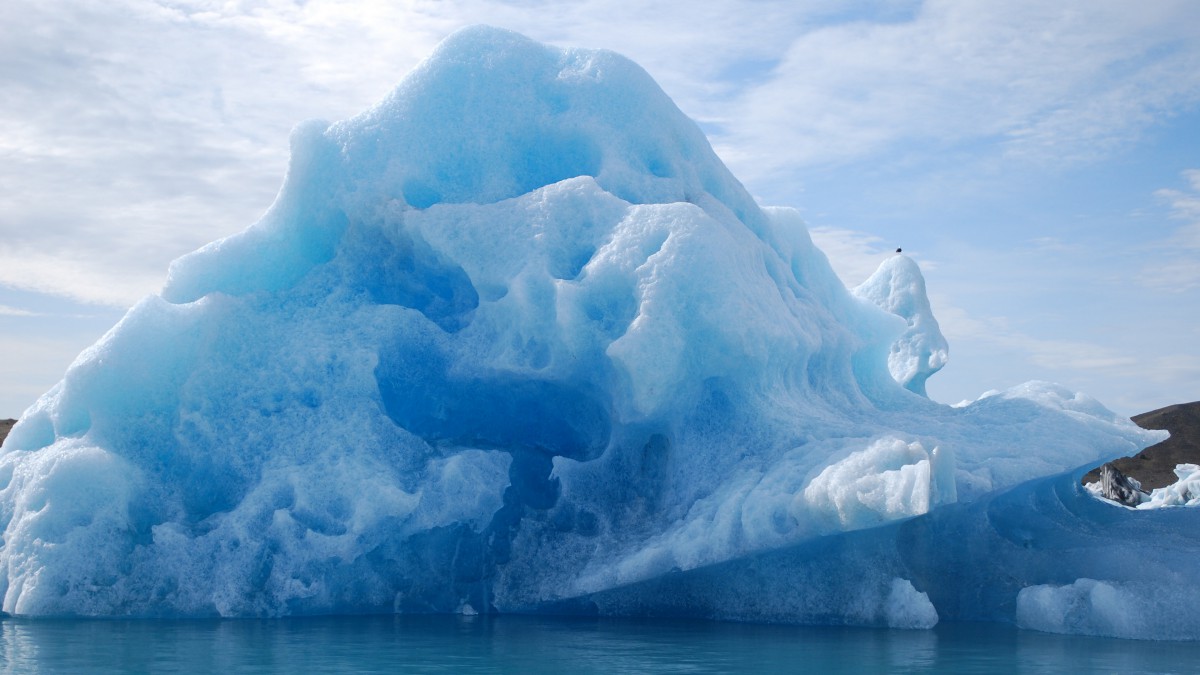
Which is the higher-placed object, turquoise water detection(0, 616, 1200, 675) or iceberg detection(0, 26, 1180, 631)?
iceberg detection(0, 26, 1180, 631)

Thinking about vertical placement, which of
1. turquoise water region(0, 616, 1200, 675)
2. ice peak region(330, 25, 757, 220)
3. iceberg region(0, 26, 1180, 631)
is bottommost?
turquoise water region(0, 616, 1200, 675)

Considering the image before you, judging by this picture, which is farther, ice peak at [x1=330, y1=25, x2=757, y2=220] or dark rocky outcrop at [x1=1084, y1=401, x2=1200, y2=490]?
dark rocky outcrop at [x1=1084, y1=401, x2=1200, y2=490]

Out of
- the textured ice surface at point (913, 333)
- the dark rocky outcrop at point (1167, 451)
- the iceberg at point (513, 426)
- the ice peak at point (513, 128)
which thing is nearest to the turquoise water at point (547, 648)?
the iceberg at point (513, 426)

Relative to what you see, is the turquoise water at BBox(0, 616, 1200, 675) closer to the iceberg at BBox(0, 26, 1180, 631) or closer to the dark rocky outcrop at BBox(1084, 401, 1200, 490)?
the iceberg at BBox(0, 26, 1180, 631)

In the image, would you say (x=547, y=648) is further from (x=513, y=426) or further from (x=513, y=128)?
(x=513, y=128)

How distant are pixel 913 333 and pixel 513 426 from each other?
7.95 m

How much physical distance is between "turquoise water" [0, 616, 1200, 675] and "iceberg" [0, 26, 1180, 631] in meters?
0.66

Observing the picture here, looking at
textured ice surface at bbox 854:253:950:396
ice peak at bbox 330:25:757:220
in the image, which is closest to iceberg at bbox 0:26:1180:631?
ice peak at bbox 330:25:757:220

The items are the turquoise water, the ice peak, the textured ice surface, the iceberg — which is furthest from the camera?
the textured ice surface

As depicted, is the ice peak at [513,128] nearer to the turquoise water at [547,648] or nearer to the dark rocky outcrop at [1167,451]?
the turquoise water at [547,648]

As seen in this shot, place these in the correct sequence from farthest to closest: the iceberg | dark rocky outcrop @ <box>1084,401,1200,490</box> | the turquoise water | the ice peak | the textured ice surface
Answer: dark rocky outcrop @ <box>1084,401,1200,490</box>, the textured ice surface, the ice peak, the iceberg, the turquoise water

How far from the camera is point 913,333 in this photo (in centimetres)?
1847

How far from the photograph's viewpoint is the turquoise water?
7961 mm

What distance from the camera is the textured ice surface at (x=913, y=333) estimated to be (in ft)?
60.0
